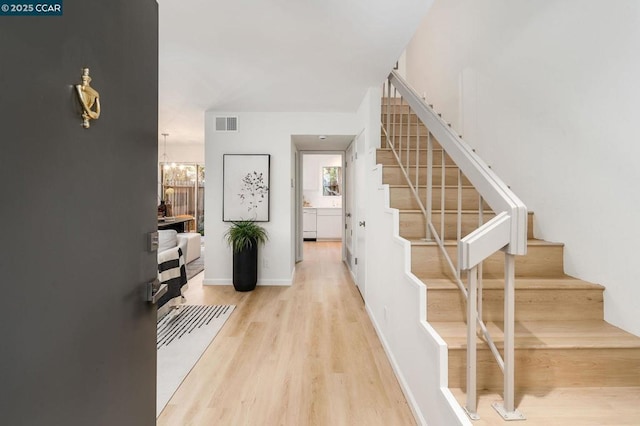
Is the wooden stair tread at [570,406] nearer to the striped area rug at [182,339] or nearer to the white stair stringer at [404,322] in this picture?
the white stair stringer at [404,322]

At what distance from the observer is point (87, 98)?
766mm

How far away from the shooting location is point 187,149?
7.89m

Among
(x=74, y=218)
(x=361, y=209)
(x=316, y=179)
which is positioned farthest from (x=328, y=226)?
(x=74, y=218)

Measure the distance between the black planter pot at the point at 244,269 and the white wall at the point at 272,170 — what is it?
28 centimetres

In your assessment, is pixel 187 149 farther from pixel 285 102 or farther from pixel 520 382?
pixel 520 382

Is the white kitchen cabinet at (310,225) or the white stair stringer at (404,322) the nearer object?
the white stair stringer at (404,322)

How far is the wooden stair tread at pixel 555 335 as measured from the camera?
4.64 feet

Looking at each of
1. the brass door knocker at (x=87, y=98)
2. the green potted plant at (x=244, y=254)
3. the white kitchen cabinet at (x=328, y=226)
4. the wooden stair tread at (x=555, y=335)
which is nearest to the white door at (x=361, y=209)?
the green potted plant at (x=244, y=254)

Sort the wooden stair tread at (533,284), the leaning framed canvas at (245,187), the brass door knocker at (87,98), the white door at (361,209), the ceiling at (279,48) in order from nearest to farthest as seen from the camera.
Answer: the brass door knocker at (87,98), the wooden stair tread at (533,284), the ceiling at (279,48), the white door at (361,209), the leaning framed canvas at (245,187)

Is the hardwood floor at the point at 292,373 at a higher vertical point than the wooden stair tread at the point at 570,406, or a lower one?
lower

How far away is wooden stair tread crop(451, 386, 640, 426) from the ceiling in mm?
2074

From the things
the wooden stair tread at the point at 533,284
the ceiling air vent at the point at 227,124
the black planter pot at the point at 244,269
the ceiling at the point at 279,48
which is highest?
the ceiling at the point at 279,48

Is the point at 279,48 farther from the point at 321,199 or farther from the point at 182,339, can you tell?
the point at 321,199

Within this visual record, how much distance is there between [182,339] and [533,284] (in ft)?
8.50
